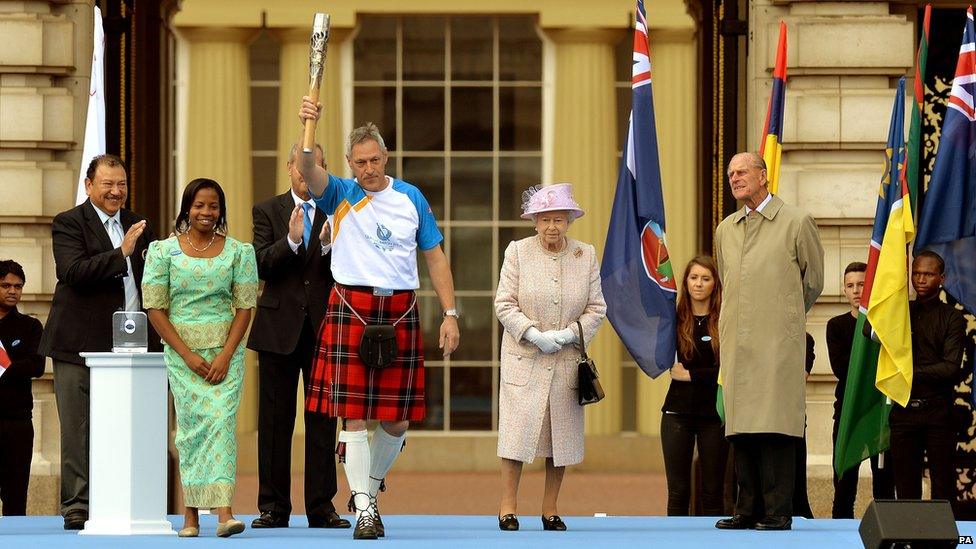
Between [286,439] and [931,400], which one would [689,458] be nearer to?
[931,400]

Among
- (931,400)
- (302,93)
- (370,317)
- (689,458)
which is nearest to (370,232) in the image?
(370,317)

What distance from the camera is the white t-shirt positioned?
8.43m

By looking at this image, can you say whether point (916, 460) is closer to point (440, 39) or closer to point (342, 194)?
point (342, 194)

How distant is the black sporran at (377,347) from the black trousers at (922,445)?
2888 millimetres

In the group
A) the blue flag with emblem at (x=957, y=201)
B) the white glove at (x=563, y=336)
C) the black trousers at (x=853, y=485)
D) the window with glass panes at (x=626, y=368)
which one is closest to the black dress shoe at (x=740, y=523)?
the white glove at (x=563, y=336)

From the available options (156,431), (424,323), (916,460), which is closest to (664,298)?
(916,460)

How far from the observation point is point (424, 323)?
17.1m

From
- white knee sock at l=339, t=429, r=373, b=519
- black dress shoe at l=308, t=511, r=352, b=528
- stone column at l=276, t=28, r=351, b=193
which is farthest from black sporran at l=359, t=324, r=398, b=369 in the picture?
stone column at l=276, t=28, r=351, b=193

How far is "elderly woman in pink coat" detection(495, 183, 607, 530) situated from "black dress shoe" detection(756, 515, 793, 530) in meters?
0.86

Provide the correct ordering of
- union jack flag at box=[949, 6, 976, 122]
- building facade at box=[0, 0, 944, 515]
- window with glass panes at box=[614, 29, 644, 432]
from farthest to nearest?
window with glass panes at box=[614, 29, 644, 432] < building facade at box=[0, 0, 944, 515] < union jack flag at box=[949, 6, 976, 122]

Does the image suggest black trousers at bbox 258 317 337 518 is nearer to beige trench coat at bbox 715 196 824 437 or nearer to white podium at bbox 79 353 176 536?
white podium at bbox 79 353 176 536

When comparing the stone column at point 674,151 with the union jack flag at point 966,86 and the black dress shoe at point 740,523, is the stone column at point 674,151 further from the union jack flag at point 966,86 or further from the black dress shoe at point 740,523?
the black dress shoe at point 740,523

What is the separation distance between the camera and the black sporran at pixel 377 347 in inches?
331

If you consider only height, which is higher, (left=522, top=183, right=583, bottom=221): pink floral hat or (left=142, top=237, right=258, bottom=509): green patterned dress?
(left=522, top=183, right=583, bottom=221): pink floral hat
